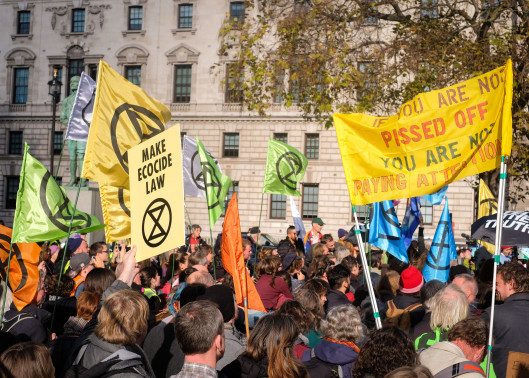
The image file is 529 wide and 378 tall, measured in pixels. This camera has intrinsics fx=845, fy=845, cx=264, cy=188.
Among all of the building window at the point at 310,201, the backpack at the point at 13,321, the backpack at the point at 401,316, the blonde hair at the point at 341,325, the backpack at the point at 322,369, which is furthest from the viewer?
the building window at the point at 310,201

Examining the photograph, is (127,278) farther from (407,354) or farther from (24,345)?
(407,354)

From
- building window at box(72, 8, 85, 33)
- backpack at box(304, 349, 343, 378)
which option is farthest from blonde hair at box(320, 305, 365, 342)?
building window at box(72, 8, 85, 33)

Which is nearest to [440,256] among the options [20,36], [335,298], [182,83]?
[335,298]

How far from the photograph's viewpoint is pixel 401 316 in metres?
7.18

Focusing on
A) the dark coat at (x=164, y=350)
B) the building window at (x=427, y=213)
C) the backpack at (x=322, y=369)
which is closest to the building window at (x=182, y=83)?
the building window at (x=427, y=213)

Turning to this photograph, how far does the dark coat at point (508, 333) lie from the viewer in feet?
19.1

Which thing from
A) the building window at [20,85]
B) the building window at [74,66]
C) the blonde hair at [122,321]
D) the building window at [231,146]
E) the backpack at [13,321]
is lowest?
the backpack at [13,321]

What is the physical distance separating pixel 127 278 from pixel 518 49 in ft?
44.2

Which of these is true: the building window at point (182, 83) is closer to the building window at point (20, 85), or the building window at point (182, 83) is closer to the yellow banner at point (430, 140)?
the building window at point (20, 85)

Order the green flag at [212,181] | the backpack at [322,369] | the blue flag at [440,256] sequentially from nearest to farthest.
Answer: the backpack at [322,369]
the blue flag at [440,256]
the green flag at [212,181]

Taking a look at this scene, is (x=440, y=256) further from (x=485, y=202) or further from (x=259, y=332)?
(x=259, y=332)

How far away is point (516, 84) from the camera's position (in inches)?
638

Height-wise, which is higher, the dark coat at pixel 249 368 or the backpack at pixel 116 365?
the backpack at pixel 116 365

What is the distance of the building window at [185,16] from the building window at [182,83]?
2225mm
